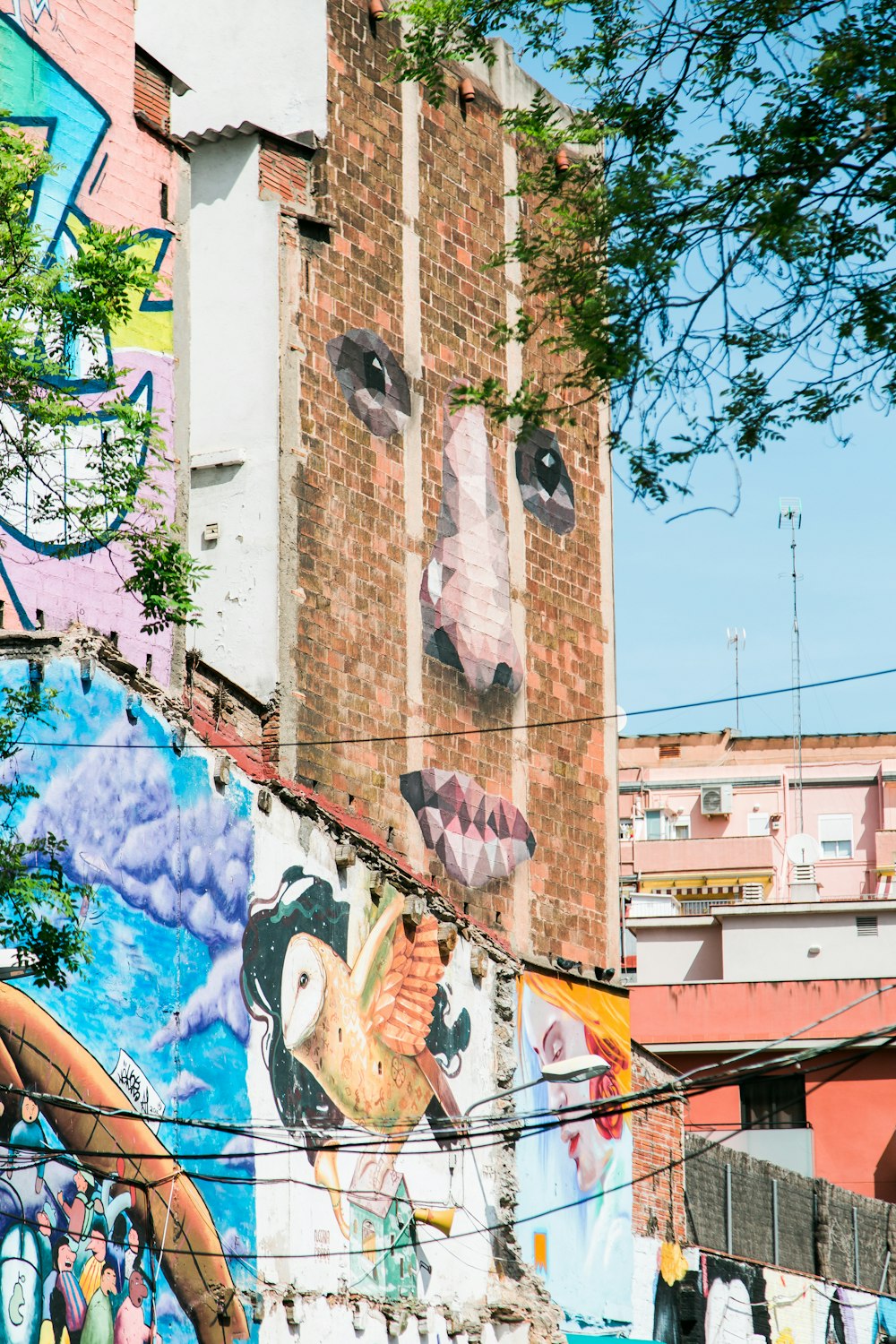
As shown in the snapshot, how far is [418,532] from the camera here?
2764 centimetres

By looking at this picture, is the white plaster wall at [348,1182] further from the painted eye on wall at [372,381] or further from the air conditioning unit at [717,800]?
the air conditioning unit at [717,800]

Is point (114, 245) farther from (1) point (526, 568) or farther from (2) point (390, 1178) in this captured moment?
(1) point (526, 568)

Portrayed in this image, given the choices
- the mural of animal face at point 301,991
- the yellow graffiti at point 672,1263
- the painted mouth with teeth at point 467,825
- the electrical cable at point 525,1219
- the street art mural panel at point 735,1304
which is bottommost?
the street art mural panel at point 735,1304

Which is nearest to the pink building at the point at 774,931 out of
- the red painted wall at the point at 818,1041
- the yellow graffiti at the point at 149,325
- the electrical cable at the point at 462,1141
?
the red painted wall at the point at 818,1041

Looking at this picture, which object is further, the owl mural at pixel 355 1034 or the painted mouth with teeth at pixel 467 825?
the painted mouth with teeth at pixel 467 825

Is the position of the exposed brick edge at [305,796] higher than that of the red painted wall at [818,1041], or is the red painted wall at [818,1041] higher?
the exposed brick edge at [305,796]

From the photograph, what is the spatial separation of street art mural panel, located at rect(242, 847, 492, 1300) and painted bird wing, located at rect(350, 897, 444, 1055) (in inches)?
0.7

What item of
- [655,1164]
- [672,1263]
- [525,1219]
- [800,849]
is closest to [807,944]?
[800,849]

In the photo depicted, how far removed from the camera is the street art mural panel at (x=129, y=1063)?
16922 millimetres

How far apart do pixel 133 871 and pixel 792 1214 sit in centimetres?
1730

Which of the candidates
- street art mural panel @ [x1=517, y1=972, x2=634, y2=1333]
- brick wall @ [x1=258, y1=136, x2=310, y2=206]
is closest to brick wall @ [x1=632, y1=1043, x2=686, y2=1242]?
street art mural panel @ [x1=517, y1=972, x2=634, y2=1333]

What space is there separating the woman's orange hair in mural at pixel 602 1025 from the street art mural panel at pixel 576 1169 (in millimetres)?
18

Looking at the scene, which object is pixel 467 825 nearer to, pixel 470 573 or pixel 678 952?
pixel 470 573

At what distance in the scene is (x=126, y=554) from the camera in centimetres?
2223
